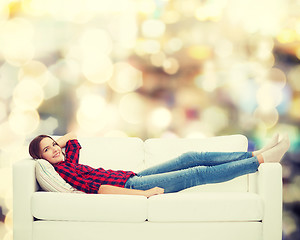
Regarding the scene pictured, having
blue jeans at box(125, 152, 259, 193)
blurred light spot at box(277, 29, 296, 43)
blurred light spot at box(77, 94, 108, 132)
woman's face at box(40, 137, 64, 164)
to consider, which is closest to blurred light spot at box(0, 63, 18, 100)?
blurred light spot at box(77, 94, 108, 132)

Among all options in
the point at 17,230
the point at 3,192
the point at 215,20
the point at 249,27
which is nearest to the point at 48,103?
the point at 3,192

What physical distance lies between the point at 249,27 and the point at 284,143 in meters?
1.17

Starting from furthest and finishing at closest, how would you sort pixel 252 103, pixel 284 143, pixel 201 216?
pixel 252 103
pixel 284 143
pixel 201 216

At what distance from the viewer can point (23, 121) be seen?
3.29m

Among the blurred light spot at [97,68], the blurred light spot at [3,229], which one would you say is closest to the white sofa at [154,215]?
the blurred light spot at [3,229]

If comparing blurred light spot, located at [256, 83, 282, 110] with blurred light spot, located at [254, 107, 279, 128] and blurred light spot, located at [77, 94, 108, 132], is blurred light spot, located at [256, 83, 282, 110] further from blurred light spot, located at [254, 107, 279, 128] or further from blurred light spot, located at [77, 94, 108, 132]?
blurred light spot, located at [77, 94, 108, 132]

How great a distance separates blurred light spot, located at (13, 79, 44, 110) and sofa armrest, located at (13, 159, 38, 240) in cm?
95

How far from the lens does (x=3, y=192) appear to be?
10.9 feet

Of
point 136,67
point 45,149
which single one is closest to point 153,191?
point 45,149

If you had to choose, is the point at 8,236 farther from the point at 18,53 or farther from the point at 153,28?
the point at 153,28

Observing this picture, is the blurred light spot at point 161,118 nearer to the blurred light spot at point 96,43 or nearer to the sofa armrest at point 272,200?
the blurred light spot at point 96,43

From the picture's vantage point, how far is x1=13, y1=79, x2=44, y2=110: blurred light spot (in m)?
3.30

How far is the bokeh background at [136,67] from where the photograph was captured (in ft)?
10.8

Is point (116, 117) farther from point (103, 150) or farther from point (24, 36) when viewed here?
point (24, 36)
